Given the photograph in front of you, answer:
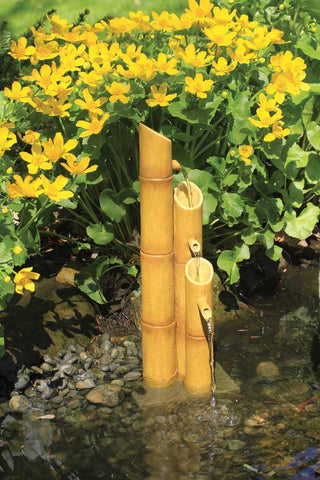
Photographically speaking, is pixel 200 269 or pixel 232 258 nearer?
pixel 200 269

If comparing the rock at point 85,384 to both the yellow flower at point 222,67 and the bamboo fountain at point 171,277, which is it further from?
the yellow flower at point 222,67

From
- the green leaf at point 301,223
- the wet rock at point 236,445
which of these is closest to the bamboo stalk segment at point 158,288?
the wet rock at point 236,445

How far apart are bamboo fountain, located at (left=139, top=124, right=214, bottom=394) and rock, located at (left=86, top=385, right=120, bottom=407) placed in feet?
0.51

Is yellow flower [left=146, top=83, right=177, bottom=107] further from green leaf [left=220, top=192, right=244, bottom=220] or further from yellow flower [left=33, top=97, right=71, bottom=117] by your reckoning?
green leaf [left=220, top=192, right=244, bottom=220]

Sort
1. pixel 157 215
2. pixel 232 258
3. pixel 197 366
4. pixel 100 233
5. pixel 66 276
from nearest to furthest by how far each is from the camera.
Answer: pixel 157 215 < pixel 197 366 < pixel 100 233 < pixel 232 258 < pixel 66 276

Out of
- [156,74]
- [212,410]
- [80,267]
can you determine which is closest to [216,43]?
[156,74]

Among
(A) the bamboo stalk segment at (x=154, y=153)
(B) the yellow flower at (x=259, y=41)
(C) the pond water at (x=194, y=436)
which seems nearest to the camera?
(C) the pond water at (x=194, y=436)

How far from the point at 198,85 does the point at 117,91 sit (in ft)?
1.01

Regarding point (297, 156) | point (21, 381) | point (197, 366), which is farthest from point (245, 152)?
point (21, 381)

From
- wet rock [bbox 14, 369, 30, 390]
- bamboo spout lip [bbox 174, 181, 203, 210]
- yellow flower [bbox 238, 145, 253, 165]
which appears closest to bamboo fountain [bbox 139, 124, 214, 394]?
bamboo spout lip [bbox 174, 181, 203, 210]

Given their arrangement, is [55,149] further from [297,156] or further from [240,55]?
[297,156]

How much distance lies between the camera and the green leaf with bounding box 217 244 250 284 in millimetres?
3266

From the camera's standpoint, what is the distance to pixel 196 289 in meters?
2.71

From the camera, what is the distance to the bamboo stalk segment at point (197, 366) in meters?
2.82
